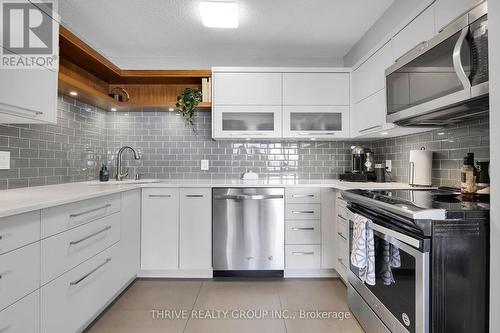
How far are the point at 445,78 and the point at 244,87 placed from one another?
180 centimetres

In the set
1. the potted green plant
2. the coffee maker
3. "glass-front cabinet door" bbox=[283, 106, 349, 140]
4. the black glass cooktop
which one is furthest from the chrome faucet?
Answer: the black glass cooktop

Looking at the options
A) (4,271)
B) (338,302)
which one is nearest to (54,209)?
(4,271)

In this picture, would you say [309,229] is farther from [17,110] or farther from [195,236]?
[17,110]

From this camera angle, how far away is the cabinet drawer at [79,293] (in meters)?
1.35

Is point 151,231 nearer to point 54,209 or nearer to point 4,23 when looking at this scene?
point 54,209

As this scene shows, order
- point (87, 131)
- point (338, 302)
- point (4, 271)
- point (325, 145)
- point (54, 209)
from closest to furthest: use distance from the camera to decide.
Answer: point (4, 271), point (54, 209), point (338, 302), point (87, 131), point (325, 145)

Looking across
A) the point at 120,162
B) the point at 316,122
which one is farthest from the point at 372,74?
the point at 120,162

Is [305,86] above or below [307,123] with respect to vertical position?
above

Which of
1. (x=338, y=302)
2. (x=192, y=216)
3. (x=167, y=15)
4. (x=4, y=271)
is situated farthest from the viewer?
(x=192, y=216)

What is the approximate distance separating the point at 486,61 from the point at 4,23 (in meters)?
2.37

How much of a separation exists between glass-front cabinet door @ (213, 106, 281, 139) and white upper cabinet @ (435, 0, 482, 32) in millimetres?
1516

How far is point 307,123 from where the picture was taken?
9.24 feet

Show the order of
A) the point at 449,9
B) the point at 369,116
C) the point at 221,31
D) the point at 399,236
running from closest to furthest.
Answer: the point at 399,236 → the point at 449,9 → the point at 369,116 → the point at 221,31

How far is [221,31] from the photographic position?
2.62 meters
